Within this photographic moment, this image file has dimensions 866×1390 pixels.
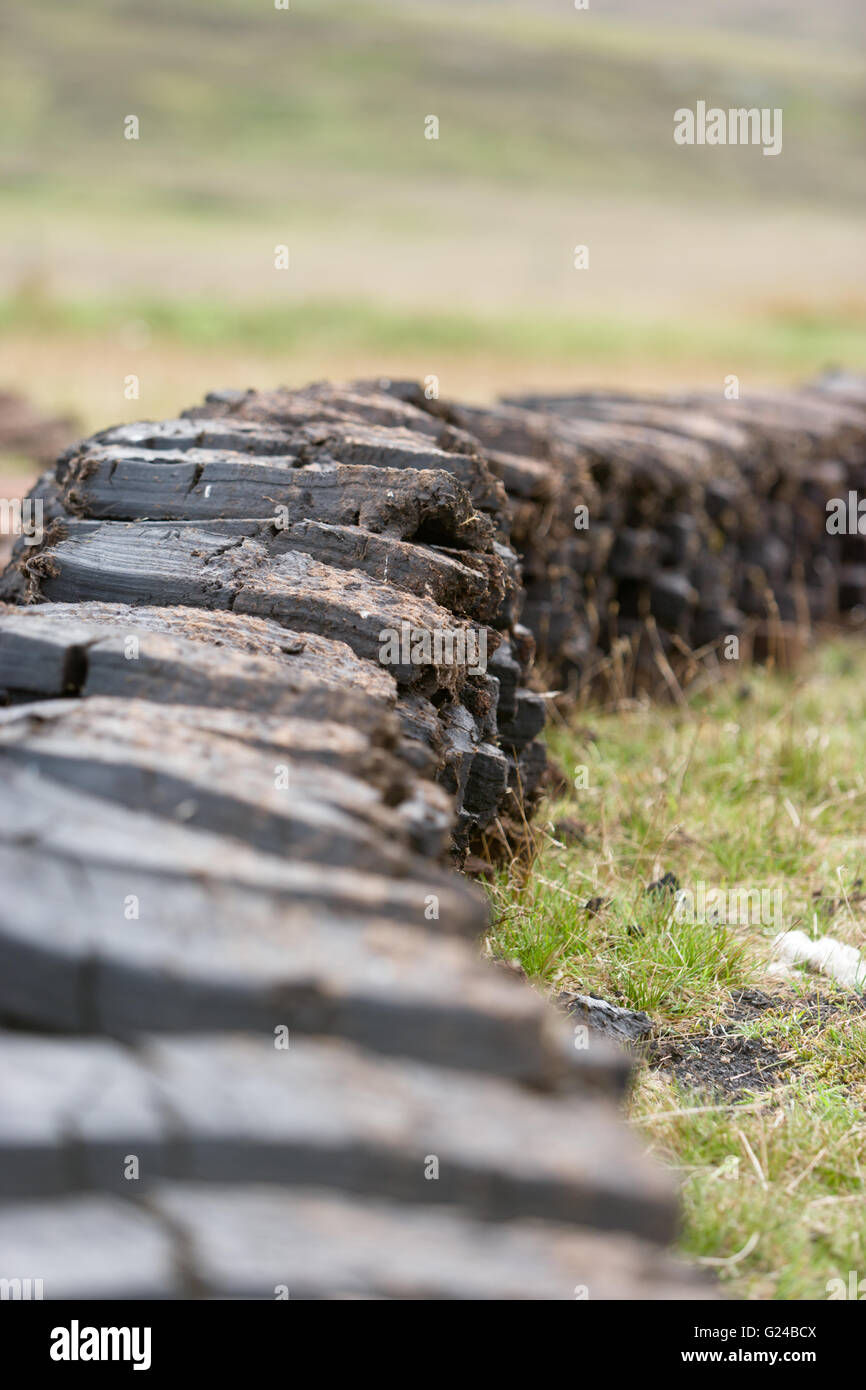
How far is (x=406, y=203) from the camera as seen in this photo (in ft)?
195

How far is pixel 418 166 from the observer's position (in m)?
70.6

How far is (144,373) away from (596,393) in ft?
24.1

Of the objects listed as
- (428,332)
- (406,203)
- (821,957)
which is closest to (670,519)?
(821,957)

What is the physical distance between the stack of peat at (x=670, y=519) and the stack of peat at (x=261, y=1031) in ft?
8.81

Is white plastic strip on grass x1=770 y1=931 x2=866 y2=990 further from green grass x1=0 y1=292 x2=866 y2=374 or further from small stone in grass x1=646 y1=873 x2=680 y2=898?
green grass x1=0 y1=292 x2=866 y2=374

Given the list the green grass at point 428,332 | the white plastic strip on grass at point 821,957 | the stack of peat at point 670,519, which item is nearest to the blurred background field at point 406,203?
the green grass at point 428,332

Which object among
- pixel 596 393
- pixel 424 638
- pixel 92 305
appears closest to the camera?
pixel 424 638

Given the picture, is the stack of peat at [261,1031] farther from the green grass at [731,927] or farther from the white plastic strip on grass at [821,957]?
the white plastic strip on grass at [821,957]

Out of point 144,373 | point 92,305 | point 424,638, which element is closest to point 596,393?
point 424,638

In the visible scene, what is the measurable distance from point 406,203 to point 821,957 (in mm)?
60318

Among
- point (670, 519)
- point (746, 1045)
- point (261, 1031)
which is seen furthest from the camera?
point (670, 519)

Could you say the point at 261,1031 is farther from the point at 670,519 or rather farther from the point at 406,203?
the point at 406,203

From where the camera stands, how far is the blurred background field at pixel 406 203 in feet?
61.0
